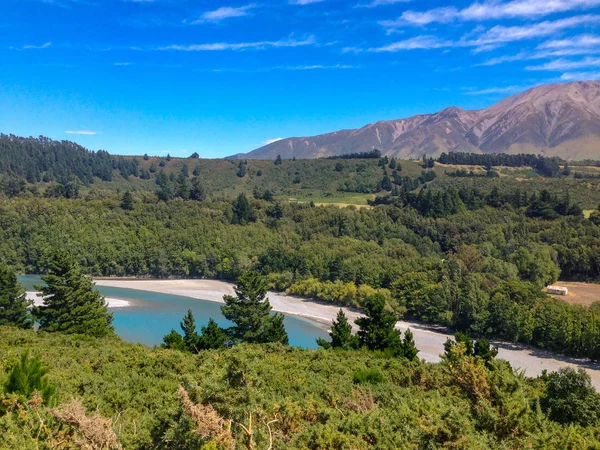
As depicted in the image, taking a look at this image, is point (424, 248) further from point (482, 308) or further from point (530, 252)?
point (482, 308)

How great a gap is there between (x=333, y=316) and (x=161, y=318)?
19.3 meters

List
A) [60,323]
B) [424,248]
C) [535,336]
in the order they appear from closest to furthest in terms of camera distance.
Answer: [60,323], [535,336], [424,248]

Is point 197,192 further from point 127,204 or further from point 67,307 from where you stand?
point 67,307

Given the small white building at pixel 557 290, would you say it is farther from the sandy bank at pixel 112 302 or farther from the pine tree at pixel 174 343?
the sandy bank at pixel 112 302

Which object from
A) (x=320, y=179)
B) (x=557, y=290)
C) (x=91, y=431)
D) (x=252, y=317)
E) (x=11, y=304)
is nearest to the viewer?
(x=91, y=431)

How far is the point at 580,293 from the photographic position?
53656mm

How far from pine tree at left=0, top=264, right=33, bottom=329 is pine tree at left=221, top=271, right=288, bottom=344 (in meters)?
15.0

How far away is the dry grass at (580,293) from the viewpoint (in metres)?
49.7

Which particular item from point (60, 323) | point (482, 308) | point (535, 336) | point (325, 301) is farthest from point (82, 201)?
point (535, 336)

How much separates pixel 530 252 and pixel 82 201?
77.5 m

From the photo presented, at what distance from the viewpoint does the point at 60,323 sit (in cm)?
3198

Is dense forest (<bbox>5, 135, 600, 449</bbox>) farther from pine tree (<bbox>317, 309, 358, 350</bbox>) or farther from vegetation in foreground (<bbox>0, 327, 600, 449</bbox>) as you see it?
pine tree (<bbox>317, 309, 358, 350</bbox>)

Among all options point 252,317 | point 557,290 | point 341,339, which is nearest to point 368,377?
point 341,339

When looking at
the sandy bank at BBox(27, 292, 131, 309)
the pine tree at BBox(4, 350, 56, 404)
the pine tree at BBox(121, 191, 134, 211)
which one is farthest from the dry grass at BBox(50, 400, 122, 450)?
the pine tree at BBox(121, 191, 134, 211)
